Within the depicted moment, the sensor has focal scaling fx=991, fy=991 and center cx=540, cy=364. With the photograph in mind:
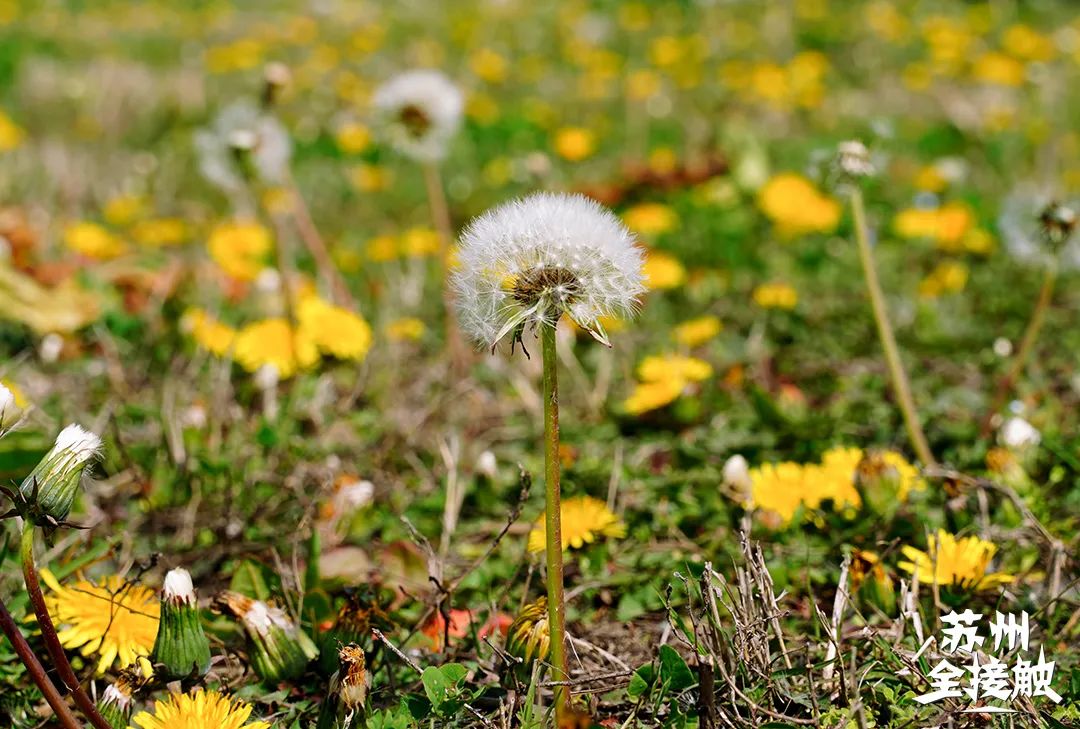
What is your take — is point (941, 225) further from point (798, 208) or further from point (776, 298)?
point (776, 298)

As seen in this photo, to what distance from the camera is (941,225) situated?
337cm

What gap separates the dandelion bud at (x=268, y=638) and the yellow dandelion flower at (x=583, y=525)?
0.42 meters

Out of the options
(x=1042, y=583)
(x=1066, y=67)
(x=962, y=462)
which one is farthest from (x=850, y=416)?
(x=1066, y=67)

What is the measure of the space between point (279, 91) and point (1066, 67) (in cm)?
521

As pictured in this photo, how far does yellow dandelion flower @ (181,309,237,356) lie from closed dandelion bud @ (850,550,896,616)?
160cm

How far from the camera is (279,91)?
2488 mm

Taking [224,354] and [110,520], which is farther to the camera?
[224,354]

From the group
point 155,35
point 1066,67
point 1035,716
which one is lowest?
point 1035,716

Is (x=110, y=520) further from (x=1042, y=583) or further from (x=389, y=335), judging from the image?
(x=1042, y=583)

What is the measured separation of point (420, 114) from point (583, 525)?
1.45 metres

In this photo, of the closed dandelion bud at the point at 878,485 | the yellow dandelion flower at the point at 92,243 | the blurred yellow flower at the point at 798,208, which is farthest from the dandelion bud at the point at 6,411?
the blurred yellow flower at the point at 798,208

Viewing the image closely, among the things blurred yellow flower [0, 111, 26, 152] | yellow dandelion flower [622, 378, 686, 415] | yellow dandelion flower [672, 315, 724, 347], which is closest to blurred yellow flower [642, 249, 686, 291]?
yellow dandelion flower [672, 315, 724, 347]

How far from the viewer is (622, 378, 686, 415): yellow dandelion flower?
2.36 m

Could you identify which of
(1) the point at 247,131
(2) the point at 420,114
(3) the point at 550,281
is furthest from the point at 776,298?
(3) the point at 550,281
